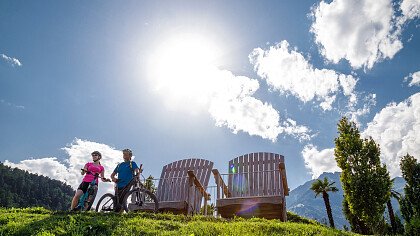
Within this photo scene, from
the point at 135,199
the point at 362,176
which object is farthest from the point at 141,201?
the point at 362,176

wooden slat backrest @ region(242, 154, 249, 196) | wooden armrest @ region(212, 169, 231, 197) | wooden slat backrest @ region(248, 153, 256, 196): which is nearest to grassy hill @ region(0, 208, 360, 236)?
wooden armrest @ region(212, 169, 231, 197)

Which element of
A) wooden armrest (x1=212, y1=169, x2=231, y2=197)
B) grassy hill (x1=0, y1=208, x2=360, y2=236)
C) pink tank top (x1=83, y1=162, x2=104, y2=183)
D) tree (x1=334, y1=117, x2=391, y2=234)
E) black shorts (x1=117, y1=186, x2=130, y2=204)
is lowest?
grassy hill (x1=0, y1=208, x2=360, y2=236)

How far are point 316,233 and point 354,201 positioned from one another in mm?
17734

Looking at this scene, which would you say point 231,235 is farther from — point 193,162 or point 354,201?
point 354,201

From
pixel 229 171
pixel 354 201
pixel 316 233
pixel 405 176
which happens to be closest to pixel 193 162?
pixel 229 171

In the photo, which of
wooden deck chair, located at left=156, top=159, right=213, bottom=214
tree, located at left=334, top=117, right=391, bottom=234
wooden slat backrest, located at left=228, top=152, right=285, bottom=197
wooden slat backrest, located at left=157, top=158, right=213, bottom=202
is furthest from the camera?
tree, located at left=334, top=117, right=391, bottom=234

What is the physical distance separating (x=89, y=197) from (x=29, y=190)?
123945 millimetres

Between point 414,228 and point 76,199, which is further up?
point 414,228

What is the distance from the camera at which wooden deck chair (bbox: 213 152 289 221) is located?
910 cm

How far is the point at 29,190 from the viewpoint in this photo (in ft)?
379

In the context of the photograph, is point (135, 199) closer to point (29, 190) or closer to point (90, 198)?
point (90, 198)

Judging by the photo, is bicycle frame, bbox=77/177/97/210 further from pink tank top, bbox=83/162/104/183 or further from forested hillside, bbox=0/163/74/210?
forested hillside, bbox=0/163/74/210

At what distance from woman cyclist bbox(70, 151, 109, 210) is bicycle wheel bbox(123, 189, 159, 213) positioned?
86 cm

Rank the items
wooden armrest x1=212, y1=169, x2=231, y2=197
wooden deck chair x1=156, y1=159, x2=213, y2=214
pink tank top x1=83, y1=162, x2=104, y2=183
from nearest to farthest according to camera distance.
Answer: pink tank top x1=83, y1=162, x2=104, y2=183
wooden deck chair x1=156, y1=159, x2=213, y2=214
wooden armrest x1=212, y1=169, x2=231, y2=197
